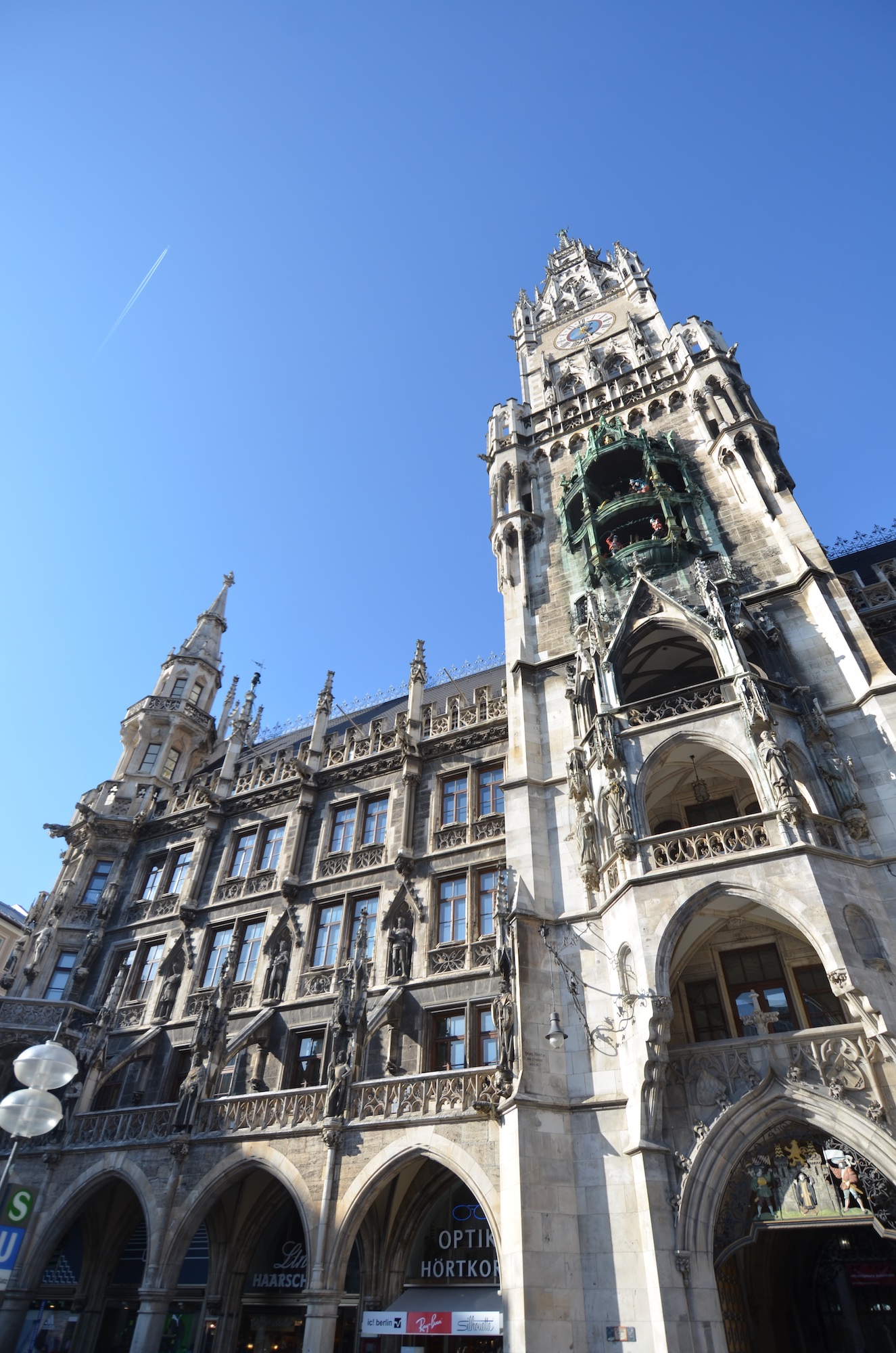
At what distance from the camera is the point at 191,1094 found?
19.2 meters

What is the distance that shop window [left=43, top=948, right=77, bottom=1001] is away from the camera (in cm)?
2545

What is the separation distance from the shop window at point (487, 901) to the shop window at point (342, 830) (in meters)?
5.14

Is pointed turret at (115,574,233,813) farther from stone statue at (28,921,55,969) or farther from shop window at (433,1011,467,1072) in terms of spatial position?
shop window at (433,1011,467,1072)

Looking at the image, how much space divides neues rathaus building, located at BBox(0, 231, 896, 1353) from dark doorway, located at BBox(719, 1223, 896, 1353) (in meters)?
0.10

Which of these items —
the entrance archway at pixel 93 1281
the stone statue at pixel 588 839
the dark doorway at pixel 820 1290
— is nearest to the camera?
the dark doorway at pixel 820 1290

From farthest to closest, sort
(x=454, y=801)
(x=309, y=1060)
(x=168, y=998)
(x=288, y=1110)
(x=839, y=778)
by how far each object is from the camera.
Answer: (x=168, y=998) < (x=454, y=801) < (x=309, y=1060) < (x=288, y=1110) < (x=839, y=778)

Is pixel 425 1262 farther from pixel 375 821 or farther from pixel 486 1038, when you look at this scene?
pixel 375 821

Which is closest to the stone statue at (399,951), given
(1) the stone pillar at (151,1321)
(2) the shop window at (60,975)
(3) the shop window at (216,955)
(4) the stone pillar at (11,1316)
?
(3) the shop window at (216,955)

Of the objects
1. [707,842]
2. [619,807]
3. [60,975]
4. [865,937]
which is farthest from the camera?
[60,975]

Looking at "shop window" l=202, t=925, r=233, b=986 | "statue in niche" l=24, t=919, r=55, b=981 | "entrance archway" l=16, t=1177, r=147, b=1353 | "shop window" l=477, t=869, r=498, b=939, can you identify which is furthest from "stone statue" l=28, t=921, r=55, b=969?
"shop window" l=477, t=869, r=498, b=939

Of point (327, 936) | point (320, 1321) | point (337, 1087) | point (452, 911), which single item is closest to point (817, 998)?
point (452, 911)

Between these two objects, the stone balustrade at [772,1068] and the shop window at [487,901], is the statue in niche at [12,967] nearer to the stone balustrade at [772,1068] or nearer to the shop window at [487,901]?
the shop window at [487,901]

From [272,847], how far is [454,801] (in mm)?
7024

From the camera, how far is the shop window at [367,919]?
21375 millimetres
